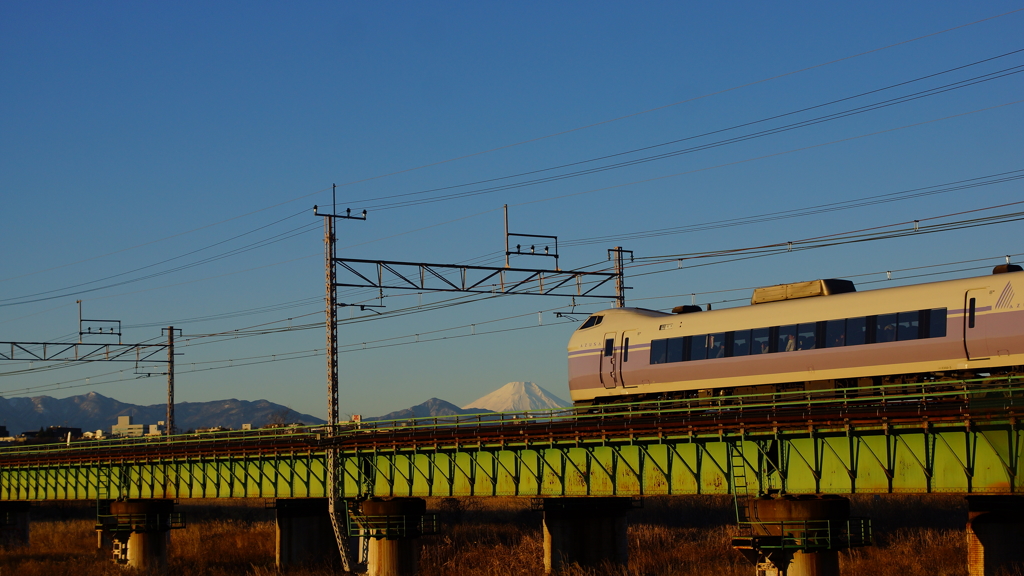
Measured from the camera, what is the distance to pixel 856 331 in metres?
32.5

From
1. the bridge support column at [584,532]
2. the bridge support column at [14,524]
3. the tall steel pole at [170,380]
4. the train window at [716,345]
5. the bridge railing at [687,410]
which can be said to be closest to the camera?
the bridge railing at [687,410]

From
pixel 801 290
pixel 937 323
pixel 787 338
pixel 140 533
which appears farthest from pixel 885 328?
pixel 140 533

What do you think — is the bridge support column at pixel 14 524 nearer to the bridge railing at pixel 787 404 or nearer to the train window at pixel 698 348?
the bridge railing at pixel 787 404

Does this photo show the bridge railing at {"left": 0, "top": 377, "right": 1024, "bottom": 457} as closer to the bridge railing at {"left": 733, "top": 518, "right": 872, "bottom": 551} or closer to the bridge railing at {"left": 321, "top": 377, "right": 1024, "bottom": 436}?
the bridge railing at {"left": 321, "top": 377, "right": 1024, "bottom": 436}

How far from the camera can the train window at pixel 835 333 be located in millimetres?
32812

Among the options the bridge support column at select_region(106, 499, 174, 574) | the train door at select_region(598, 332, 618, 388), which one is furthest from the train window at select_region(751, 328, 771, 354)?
the bridge support column at select_region(106, 499, 174, 574)

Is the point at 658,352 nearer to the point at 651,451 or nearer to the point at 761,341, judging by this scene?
the point at 761,341

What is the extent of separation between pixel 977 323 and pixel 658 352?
38.6 feet

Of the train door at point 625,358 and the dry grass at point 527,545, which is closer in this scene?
the train door at point 625,358

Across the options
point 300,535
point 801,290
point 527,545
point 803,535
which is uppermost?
point 801,290

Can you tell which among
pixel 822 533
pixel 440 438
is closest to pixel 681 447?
pixel 822 533

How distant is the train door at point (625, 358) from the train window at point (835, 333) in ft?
26.2

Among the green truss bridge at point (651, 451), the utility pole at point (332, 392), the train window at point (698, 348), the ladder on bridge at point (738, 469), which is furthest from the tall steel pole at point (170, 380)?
the ladder on bridge at point (738, 469)

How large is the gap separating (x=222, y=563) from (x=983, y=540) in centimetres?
4345
